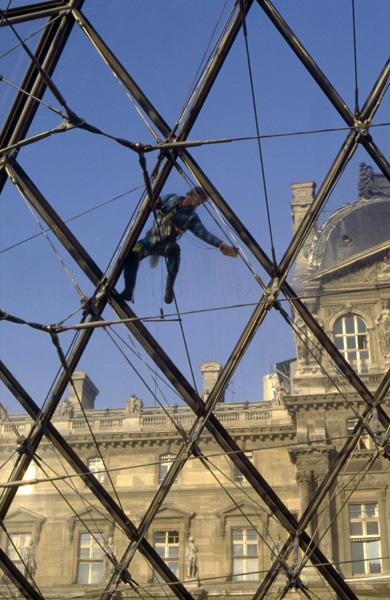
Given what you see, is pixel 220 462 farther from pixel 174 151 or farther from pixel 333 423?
pixel 174 151

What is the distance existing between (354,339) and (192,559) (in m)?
7.55

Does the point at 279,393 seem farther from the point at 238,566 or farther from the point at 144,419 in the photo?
the point at 238,566

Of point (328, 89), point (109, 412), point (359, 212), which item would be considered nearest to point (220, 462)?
point (109, 412)

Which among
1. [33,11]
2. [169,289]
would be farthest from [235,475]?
[33,11]

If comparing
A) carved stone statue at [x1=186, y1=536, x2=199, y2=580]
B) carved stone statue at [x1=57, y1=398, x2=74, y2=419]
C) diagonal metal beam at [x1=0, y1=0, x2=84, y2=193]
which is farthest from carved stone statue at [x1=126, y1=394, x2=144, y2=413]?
diagonal metal beam at [x1=0, y1=0, x2=84, y2=193]

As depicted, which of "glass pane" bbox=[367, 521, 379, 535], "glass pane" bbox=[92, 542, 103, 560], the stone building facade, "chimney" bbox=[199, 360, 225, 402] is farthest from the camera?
"glass pane" bbox=[367, 521, 379, 535]

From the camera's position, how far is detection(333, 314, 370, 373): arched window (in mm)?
20266

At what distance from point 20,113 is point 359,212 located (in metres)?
5.77

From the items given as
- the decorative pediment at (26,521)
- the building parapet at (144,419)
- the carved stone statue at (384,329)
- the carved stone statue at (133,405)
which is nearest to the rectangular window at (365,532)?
the building parapet at (144,419)

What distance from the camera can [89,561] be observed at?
45.1ft

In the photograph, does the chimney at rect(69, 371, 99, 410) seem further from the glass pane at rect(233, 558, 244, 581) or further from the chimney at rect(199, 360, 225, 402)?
the glass pane at rect(233, 558, 244, 581)

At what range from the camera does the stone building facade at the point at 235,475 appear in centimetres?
1332

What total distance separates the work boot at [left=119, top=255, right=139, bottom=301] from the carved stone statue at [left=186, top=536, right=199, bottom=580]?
5321 mm

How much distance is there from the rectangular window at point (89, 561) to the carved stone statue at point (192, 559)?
1753mm
